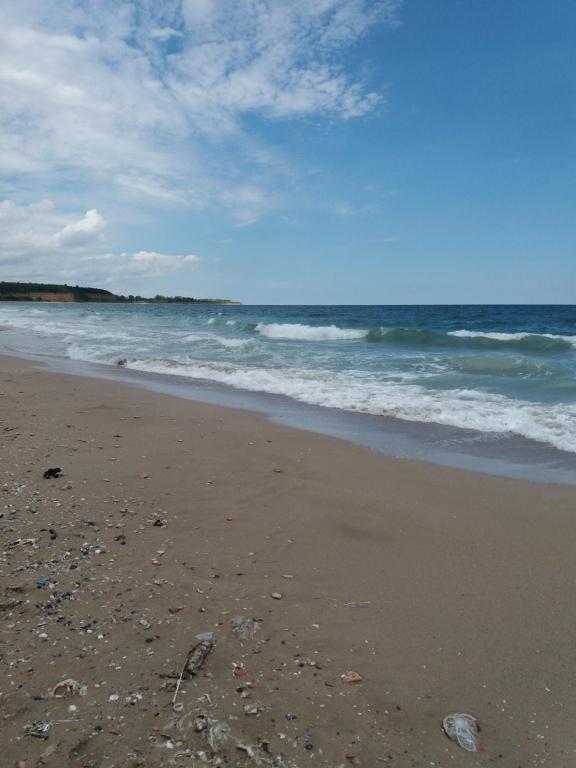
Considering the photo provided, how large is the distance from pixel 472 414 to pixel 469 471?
2.65 metres

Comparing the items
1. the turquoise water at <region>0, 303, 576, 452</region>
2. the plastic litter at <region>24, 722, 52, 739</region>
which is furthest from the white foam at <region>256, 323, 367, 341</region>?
the plastic litter at <region>24, 722, 52, 739</region>

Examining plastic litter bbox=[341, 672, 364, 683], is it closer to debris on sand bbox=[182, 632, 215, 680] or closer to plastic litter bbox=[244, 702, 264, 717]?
plastic litter bbox=[244, 702, 264, 717]

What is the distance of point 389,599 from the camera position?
2.84 metres

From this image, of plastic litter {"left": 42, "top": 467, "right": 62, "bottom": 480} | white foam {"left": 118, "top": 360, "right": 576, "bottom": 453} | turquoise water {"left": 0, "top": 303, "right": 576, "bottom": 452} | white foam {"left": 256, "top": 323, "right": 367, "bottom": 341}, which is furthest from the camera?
white foam {"left": 256, "top": 323, "right": 367, "bottom": 341}

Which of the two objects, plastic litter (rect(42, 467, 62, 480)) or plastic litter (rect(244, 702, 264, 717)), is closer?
plastic litter (rect(244, 702, 264, 717))

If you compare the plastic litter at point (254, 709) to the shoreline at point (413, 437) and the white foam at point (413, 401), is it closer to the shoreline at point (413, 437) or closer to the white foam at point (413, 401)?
the shoreline at point (413, 437)

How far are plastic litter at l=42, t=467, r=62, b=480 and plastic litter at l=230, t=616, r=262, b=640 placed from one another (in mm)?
2665

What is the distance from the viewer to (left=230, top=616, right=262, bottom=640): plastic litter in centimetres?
245

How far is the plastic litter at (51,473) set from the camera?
173 inches

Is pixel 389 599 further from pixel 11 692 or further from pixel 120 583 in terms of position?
pixel 11 692

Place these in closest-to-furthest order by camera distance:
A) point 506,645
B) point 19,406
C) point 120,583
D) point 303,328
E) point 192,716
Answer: point 192,716 → point 506,645 → point 120,583 → point 19,406 → point 303,328

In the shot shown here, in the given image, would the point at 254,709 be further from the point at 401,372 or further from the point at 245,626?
the point at 401,372

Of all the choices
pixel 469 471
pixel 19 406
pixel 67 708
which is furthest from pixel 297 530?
pixel 19 406

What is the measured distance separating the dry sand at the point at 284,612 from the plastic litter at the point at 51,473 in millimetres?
98
